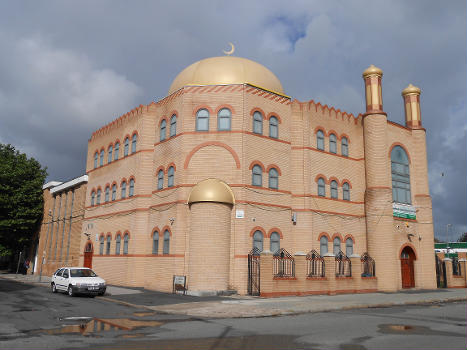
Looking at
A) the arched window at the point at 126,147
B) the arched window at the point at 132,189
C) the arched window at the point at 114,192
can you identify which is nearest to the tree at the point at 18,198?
the arched window at the point at 114,192

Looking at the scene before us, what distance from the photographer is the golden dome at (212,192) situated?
2294 centimetres

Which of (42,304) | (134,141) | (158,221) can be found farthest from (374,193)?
(42,304)

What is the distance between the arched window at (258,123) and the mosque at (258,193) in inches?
3.6

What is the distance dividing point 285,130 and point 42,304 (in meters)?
16.8

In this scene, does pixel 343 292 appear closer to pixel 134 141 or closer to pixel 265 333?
pixel 265 333

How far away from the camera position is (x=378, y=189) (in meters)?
28.7

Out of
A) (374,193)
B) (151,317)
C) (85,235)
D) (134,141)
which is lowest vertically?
(151,317)

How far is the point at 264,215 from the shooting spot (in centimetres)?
2464

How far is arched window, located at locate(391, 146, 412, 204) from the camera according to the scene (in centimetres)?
3048

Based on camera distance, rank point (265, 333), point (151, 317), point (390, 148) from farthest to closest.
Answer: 1. point (390, 148)
2. point (151, 317)
3. point (265, 333)

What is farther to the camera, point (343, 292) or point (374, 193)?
point (374, 193)

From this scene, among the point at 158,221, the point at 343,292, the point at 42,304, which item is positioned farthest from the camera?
the point at 158,221

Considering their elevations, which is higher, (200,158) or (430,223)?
(200,158)

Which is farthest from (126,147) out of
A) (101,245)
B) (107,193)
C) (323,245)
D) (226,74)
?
(323,245)
